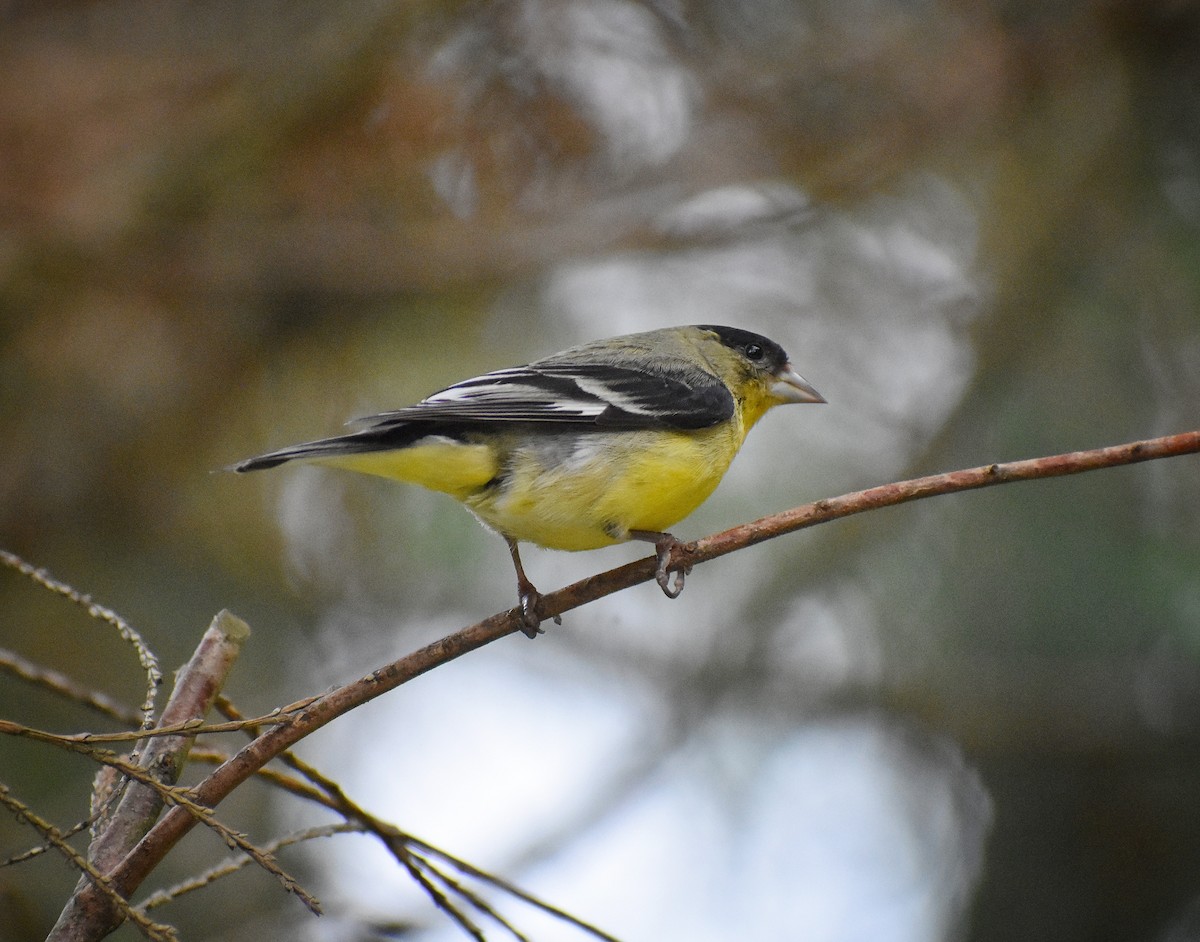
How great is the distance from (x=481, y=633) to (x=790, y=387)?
281 cm

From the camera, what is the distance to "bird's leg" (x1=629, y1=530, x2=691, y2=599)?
2.77 metres

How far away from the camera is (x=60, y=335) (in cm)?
597

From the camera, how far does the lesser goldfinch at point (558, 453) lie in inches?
128

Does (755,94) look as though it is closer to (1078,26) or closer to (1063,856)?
(1078,26)

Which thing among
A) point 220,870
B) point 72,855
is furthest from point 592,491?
point 72,855

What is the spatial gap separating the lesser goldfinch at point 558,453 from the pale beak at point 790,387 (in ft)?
2.24

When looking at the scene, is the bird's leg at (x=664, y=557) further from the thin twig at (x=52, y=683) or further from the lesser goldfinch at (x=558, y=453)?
the thin twig at (x=52, y=683)

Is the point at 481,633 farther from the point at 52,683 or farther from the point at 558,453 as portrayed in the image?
the point at 558,453

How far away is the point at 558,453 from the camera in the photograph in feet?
11.5

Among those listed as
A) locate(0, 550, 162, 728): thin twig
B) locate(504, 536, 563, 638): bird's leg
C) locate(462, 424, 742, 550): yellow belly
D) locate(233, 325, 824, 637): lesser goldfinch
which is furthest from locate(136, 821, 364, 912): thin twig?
locate(462, 424, 742, 550): yellow belly

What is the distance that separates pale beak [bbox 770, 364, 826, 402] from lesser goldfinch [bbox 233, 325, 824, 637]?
682mm

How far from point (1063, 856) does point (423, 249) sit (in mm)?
4682

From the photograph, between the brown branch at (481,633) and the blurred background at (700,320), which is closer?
the brown branch at (481,633)

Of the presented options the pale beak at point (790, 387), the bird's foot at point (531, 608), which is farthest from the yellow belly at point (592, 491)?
the pale beak at point (790, 387)
